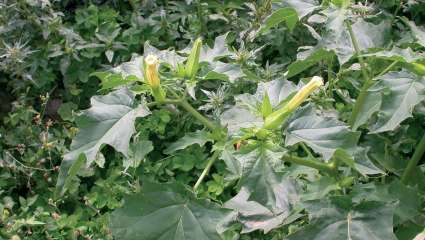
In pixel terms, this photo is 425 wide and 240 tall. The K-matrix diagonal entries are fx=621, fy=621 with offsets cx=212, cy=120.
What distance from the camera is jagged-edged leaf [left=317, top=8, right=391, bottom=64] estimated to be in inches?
57.3

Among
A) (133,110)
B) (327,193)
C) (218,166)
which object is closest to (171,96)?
(133,110)

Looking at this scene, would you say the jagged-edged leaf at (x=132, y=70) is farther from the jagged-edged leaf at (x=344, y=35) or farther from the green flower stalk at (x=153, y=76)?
the jagged-edged leaf at (x=344, y=35)

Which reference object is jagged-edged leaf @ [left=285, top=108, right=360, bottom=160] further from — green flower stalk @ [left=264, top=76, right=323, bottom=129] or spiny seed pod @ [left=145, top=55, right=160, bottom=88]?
spiny seed pod @ [left=145, top=55, right=160, bottom=88]

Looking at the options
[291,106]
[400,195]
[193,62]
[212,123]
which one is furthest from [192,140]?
[400,195]

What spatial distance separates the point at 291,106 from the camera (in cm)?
124

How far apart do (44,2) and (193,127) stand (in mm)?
827

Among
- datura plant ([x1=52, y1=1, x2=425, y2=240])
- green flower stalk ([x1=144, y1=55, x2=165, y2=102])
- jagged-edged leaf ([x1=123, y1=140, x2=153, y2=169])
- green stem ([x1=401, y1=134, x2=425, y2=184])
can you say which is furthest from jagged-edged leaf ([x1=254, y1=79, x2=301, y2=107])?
jagged-edged leaf ([x1=123, y1=140, x2=153, y2=169])

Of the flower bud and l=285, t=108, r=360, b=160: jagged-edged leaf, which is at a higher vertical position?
the flower bud

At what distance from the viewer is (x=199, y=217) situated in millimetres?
1290

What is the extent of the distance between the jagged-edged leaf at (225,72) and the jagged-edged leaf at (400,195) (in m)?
0.39

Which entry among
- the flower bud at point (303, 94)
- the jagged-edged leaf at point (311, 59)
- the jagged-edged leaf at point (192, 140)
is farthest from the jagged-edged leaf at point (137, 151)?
the flower bud at point (303, 94)

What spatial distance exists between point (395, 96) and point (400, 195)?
294 mm

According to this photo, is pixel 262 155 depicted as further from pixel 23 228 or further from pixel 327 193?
pixel 23 228

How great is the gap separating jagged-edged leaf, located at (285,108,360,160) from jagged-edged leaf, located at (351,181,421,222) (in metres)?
0.26
